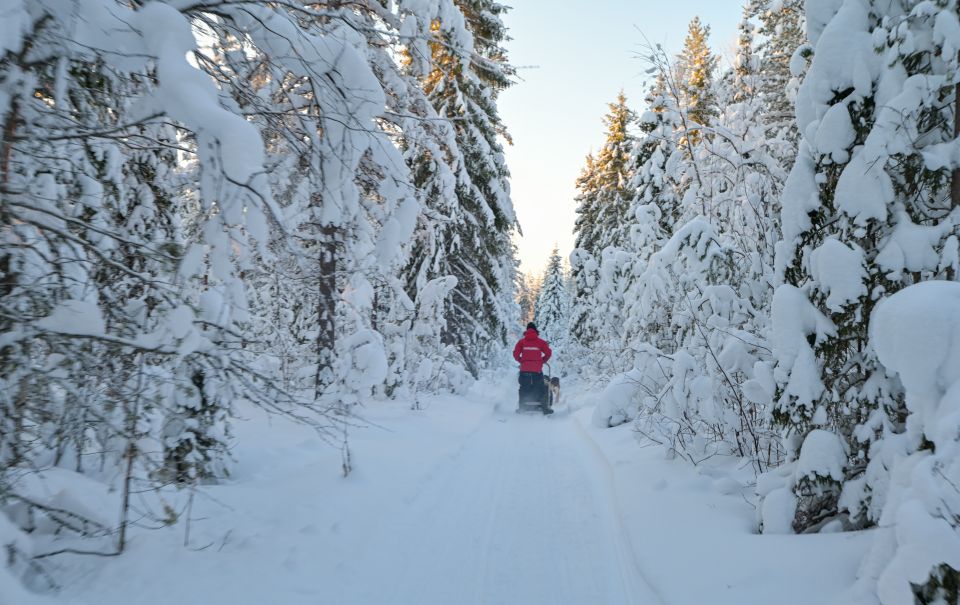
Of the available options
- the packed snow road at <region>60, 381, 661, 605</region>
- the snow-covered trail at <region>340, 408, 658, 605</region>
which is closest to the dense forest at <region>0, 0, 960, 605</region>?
the packed snow road at <region>60, 381, 661, 605</region>

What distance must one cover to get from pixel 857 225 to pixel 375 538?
4.35 m

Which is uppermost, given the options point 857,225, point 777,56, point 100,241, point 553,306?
point 777,56

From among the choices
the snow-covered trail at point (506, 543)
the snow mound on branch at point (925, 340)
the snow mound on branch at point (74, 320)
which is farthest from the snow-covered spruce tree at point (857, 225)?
the snow mound on branch at point (74, 320)

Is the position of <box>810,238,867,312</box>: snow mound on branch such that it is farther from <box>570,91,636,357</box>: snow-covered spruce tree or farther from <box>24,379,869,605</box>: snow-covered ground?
<box>570,91,636,357</box>: snow-covered spruce tree

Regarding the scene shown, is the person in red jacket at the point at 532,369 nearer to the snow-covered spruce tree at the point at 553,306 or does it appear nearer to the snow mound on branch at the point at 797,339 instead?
the snow mound on branch at the point at 797,339

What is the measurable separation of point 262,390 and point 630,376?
597 centimetres

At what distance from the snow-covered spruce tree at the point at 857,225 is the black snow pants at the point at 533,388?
10.2 m

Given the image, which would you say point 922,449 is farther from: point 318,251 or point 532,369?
point 532,369

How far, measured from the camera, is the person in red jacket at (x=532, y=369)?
14.2m

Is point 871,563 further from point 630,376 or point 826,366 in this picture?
point 630,376

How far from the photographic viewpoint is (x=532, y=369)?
47.1 ft

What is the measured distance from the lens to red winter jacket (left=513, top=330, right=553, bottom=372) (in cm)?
1440

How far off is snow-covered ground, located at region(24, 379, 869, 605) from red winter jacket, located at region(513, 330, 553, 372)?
22.8 feet

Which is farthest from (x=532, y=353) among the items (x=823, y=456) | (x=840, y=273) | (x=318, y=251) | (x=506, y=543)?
(x=318, y=251)
